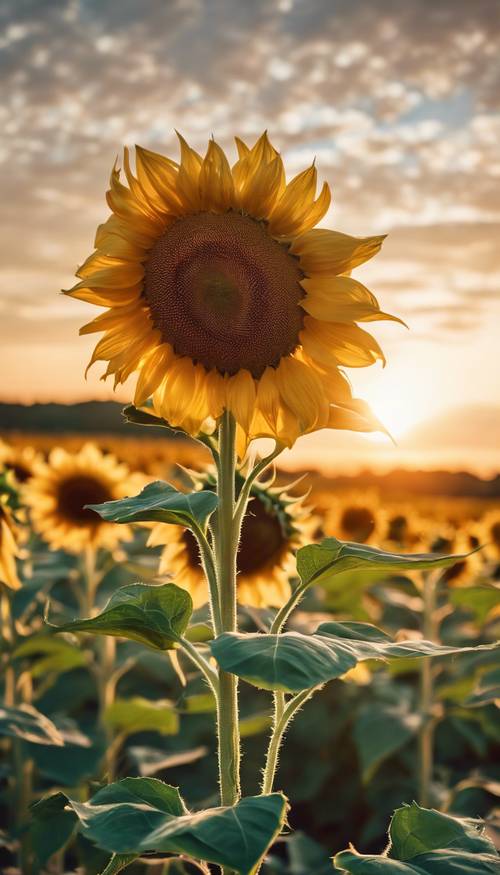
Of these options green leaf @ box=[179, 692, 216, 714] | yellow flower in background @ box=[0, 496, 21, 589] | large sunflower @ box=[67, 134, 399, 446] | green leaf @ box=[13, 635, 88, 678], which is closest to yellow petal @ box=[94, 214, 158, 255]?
large sunflower @ box=[67, 134, 399, 446]

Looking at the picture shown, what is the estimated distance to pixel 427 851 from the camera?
1.64 m

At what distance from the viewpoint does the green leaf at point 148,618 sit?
1.57 meters

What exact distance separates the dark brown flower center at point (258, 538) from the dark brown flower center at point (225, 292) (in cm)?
109

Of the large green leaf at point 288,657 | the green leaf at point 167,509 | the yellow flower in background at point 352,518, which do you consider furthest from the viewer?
the yellow flower in background at point 352,518

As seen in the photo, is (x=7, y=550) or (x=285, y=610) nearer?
(x=285, y=610)

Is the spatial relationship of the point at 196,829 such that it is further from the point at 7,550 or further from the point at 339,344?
the point at 7,550

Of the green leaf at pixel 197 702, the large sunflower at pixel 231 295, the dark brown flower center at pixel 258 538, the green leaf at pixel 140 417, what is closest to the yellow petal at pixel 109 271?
the large sunflower at pixel 231 295

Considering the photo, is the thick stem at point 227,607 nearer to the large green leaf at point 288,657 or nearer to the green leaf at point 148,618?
the green leaf at point 148,618

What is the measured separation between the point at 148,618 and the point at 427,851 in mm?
642

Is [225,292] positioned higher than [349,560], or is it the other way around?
[225,292]

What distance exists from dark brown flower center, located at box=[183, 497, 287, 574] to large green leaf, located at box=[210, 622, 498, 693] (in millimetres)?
1360

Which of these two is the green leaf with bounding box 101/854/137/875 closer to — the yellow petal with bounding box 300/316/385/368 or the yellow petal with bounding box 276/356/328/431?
the yellow petal with bounding box 276/356/328/431

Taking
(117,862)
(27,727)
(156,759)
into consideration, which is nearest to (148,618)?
(117,862)

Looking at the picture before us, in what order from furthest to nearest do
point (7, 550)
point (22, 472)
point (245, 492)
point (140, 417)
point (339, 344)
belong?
point (22, 472), point (7, 550), point (140, 417), point (339, 344), point (245, 492)
